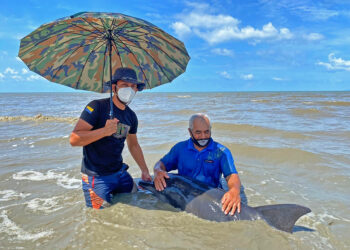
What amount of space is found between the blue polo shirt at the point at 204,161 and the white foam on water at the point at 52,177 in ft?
7.84

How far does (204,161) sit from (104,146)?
1.55 meters

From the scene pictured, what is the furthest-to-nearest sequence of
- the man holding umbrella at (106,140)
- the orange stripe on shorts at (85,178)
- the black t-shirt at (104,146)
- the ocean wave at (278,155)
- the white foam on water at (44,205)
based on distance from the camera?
the ocean wave at (278,155) < the white foam on water at (44,205) < the orange stripe on shorts at (85,178) < the black t-shirt at (104,146) < the man holding umbrella at (106,140)

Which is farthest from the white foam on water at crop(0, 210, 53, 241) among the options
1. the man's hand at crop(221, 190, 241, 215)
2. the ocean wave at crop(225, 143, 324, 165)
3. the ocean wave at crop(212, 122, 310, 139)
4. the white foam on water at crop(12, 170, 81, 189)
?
the ocean wave at crop(212, 122, 310, 139)

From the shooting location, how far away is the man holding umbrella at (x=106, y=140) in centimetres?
357

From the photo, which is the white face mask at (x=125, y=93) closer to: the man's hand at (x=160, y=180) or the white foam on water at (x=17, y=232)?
the man's hand at (x=160, y=180)

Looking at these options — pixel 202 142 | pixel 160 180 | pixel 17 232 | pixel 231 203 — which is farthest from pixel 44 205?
pixel 231 203

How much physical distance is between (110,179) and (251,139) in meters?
6.34

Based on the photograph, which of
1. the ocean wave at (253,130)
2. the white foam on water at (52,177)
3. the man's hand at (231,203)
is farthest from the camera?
the ocean wave at (253,130)

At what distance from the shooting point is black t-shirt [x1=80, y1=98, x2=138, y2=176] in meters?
3.75

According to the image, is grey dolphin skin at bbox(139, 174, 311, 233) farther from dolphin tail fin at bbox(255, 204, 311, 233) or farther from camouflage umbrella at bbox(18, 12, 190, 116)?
camouflage umbrella at bbox(18, 12, 190, 116)

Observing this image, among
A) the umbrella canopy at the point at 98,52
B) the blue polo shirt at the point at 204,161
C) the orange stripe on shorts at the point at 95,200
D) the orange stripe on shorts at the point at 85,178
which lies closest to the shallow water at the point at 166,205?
the orange stripe on shorts at the point at 95,200

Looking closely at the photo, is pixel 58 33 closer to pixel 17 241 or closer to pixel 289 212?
pixel 17 241

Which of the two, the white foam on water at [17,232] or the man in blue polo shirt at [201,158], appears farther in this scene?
the man in blue polo shirt at [201,158]

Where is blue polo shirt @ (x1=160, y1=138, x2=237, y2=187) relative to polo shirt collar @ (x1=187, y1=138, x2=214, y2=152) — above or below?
below
